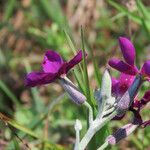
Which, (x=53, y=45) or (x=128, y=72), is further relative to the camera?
(x=53, y=45)

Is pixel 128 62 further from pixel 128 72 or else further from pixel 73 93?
pixel 73 93

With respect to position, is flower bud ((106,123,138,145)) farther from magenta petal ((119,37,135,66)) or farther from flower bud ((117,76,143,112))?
magenta petal ((119,37,135,66))

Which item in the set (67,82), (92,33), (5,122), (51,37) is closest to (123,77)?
(67,82)

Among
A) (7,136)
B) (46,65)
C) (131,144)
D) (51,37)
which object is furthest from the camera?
(51,37)

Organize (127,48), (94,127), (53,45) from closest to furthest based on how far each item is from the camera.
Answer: (127,48)
(94,127)
(53,45)

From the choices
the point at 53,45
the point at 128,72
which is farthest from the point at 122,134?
the point at 53,45

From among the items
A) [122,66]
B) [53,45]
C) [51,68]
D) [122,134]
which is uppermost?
[51,68]

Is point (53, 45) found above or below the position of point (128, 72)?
below

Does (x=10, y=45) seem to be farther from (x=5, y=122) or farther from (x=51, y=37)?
(x=5, y=122)
